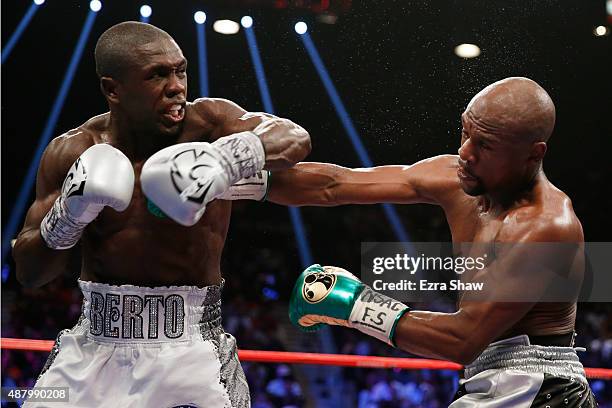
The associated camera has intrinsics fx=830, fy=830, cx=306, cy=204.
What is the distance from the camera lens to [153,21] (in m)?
3.79

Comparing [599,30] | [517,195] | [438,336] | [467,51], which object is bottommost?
[438,336]

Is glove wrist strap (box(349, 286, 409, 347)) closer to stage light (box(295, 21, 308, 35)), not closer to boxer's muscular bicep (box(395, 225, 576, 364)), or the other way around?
boxer's muscular bicep (box(395, 225, 576, 364))

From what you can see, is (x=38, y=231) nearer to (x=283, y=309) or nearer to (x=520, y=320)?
(x=520, y=320)

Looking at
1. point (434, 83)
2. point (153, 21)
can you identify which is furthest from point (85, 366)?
point (153, 21)

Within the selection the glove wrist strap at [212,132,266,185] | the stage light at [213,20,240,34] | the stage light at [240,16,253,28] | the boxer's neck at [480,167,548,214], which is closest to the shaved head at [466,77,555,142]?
the boxer's neck at [480,167,548,214]

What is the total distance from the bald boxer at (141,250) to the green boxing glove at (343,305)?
211 mm

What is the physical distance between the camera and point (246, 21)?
3727 millimetres

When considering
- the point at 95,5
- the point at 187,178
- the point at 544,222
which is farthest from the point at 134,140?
the point at 95,5

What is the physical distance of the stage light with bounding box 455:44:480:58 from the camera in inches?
127

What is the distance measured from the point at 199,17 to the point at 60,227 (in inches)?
88.7

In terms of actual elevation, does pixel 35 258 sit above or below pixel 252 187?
below

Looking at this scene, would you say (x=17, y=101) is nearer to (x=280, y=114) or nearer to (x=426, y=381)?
(x=280, y=114)

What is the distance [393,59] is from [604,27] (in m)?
0.89

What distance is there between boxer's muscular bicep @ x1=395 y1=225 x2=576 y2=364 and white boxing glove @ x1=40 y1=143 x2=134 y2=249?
2.55ft
